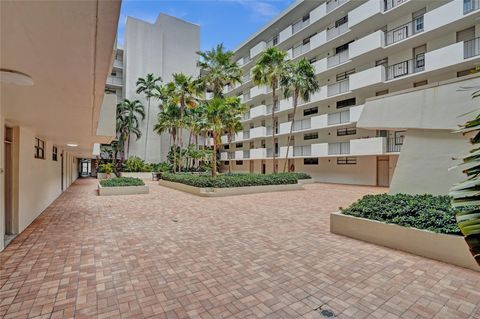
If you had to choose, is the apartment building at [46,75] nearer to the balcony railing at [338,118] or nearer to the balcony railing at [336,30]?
the balcony railing at [338,118]

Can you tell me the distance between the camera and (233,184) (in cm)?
1477

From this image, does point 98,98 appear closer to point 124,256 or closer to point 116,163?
point 124,256

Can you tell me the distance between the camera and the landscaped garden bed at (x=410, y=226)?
14.9 feet

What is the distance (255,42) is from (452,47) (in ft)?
74.5

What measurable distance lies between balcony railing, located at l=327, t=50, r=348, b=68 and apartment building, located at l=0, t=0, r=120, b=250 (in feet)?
65.3

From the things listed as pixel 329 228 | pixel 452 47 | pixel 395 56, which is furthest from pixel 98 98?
pixel 395 56

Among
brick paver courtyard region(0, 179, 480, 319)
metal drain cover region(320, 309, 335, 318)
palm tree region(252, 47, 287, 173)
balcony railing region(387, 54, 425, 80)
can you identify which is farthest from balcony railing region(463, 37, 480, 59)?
metal drain cover region(320, 309, 335, 318)

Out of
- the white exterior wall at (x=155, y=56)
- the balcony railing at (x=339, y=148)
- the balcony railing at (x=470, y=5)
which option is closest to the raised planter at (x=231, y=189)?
the balcony railing at (x=339, y=148)

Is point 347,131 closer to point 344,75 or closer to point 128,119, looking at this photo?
point 344,75

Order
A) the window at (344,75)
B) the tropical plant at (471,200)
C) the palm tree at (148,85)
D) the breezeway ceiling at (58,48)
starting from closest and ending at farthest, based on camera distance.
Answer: the tropical plant at (471,200), the breezeway ceiling at (58,48), the window at (344,75), the palm tree at (148,85)

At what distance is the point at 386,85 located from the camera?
18.5 metres

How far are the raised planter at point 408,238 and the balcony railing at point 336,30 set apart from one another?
20.3 meters

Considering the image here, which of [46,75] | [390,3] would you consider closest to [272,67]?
[390,3]

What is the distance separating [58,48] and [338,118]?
21361mm
